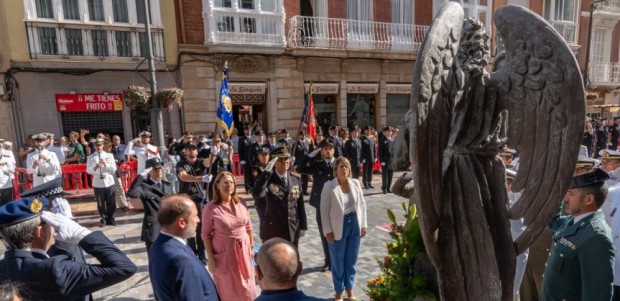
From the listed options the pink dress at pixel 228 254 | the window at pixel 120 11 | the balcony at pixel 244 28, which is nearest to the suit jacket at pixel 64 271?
the pink dress at pixel 228 254

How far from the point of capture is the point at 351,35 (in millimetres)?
15500

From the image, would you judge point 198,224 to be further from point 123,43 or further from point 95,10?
point 95,10

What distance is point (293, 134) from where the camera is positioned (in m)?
15.4

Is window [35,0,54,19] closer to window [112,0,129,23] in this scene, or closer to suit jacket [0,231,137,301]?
window [112,0,129,23]

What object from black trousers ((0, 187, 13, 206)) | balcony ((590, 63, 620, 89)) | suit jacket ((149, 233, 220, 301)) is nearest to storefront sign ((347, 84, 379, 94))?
black trousers ((0, 187, 13, 206))

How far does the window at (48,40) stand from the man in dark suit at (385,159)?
427 inches

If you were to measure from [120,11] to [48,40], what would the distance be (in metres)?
2.44

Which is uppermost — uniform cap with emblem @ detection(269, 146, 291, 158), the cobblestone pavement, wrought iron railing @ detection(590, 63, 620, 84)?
wrought iron railing @ detection(590, 63, 620, 84)

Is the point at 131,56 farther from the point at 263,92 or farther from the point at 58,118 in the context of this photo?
the point at 263,92

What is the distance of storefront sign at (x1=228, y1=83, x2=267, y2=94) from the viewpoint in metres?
14.2

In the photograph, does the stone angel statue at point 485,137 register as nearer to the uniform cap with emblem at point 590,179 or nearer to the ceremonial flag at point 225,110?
the uniform cap with emblem at point 590,179

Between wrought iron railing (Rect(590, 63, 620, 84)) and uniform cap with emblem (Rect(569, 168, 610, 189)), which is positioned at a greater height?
wrought iron railing (Rect(590, 63, 620, 84))

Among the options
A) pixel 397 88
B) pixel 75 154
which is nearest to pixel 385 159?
pixel 397 88

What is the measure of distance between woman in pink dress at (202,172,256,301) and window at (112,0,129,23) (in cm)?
1165
